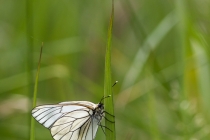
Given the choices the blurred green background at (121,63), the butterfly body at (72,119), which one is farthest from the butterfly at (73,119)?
the blurred green background at (121,63)

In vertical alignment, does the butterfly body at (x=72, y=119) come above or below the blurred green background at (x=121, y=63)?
below

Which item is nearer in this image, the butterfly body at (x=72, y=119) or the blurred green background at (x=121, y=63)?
the butterfly body at (x=72, y=119)

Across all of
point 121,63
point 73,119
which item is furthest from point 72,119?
point 121,63

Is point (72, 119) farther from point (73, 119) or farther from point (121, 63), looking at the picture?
point (121, 63)

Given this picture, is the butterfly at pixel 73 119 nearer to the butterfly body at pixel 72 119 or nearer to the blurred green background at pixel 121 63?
the butterfly body at pixel 72 119

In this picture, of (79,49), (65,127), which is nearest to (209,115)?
(65,127)

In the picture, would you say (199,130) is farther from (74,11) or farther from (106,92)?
(74,11)

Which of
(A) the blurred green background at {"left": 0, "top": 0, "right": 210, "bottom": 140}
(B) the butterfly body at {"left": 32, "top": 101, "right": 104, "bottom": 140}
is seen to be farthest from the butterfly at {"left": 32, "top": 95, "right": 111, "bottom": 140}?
(A) the blurred green background at {"left": 0, "top": 0, "right": 210, "bottom": 140}
